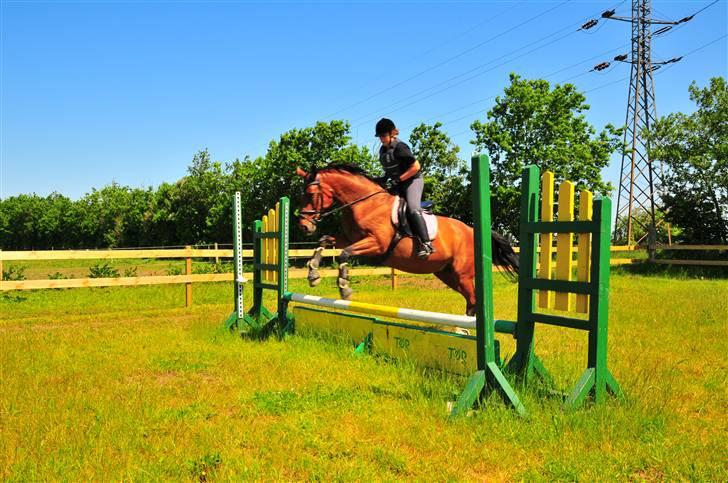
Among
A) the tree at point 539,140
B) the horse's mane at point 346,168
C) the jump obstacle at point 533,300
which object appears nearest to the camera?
the jump obstacle at point 533,300

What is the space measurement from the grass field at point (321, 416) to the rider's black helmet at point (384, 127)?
2.24m

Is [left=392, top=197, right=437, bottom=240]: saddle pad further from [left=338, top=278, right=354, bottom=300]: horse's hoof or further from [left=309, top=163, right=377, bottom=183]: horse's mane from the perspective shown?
[left=338, top=278, right=354, bottom=300]: horse's hoof

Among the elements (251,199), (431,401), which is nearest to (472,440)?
(431,401)

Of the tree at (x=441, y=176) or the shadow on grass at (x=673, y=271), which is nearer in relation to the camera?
the shadow on grass at (x=673, y=271)

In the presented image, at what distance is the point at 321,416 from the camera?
3.53m

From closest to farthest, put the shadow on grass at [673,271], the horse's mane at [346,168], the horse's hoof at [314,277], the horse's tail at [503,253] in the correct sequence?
the horse's hoof at [314,277]
the horse's mane at [346,168]
the horse's tail at [503,253]
the shadow on grass at [673,271]

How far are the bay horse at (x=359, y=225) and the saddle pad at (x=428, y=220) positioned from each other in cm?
4

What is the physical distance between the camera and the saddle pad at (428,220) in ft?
18.2

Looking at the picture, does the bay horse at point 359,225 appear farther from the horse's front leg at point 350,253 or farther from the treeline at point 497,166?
the treeline at point 497,166

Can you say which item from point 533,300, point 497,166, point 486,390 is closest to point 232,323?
point 486,390

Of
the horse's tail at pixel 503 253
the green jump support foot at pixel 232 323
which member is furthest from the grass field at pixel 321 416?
the horse's tail at pixel 503 253

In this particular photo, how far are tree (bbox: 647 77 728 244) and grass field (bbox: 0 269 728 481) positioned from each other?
46.9 feet

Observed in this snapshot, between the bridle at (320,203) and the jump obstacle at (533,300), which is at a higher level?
the bridle at (320,203)

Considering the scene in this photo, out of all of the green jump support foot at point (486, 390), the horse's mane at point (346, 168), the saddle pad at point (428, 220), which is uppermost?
the horse's mane at point (346, 168)
